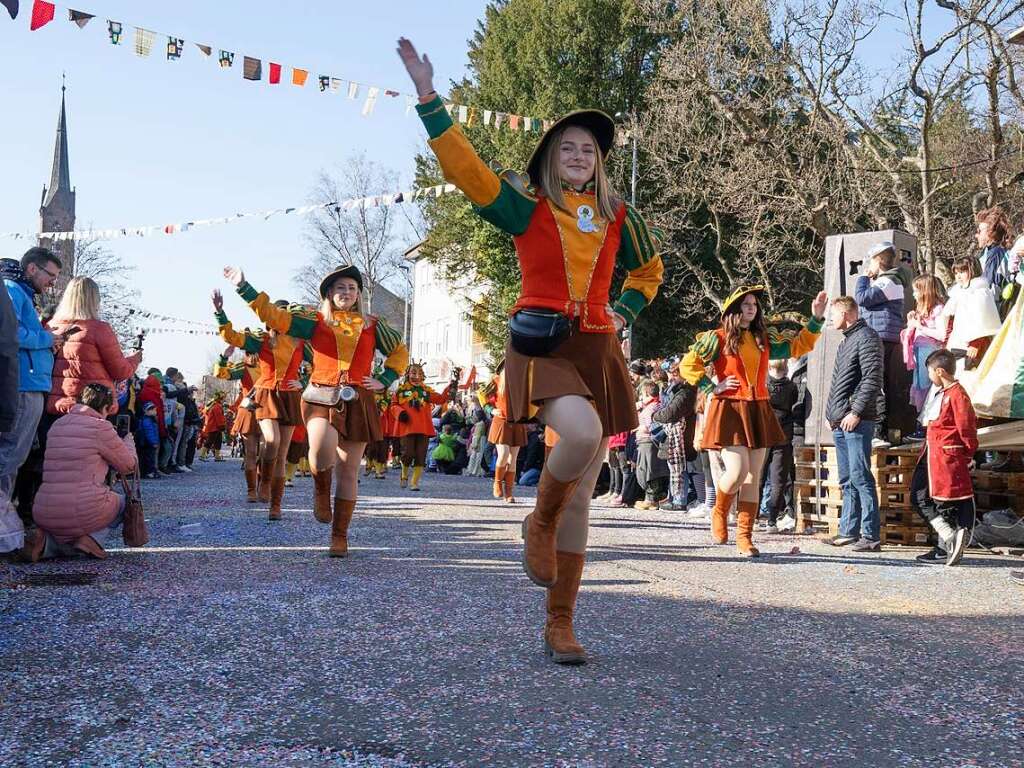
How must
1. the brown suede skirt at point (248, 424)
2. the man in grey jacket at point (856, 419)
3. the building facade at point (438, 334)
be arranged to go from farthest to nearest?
1. the building facade at point (438, 334)
2. the brown suede skirt at point (248, 424)
3. the man in grey jacket at point (856, 419)

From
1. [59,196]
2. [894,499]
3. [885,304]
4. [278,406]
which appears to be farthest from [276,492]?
[59,196]

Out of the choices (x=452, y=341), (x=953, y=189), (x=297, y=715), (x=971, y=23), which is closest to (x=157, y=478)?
(x=297, y=715)

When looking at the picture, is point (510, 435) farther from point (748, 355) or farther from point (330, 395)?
point (330, 395)

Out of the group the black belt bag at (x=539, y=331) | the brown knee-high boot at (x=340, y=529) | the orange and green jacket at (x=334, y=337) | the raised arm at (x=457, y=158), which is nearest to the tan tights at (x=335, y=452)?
the brown knee-high boot at (x=340, y=529)

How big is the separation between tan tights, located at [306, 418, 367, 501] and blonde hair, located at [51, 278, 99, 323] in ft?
5.96

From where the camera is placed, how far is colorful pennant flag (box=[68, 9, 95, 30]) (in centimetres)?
1359

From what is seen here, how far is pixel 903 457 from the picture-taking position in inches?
376

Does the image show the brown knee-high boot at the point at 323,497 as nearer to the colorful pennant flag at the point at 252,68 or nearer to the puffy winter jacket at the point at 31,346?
the puffy winter jacket at the point at 31,346

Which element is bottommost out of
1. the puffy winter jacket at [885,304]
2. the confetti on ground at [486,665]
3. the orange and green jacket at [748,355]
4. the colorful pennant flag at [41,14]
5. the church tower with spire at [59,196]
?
the confetti on ground at [486,665]

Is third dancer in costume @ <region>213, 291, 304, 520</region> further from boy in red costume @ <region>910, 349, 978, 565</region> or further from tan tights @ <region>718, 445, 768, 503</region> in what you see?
boy in red costume @ <region>910, 349, 978, 565</region>

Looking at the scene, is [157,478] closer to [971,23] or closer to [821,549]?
[821,549]

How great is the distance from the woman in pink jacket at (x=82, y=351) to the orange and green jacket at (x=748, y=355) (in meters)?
4.48

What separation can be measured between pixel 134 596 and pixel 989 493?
Answer: 730cm

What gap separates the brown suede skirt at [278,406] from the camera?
1108 cm
